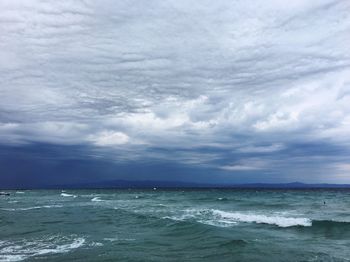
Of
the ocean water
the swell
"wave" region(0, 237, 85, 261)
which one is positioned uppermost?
the swell

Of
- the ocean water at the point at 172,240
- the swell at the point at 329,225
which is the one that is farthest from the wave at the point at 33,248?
the swell at the point at 329,225

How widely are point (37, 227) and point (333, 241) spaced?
76.4ft

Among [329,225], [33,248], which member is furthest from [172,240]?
[329,225]

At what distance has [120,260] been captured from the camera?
1925cm

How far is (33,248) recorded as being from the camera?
73.0 feet

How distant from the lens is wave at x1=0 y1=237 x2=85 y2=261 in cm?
2011

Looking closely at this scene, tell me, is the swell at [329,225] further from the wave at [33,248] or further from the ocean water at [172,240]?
the wave at [33,248]

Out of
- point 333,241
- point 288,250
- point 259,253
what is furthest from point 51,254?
point 333,241

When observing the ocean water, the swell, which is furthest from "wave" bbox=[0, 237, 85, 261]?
the swell

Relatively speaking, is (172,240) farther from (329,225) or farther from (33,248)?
(329,225)

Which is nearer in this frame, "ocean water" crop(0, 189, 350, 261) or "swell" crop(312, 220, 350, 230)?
"ocean water" crop(0, 189, 350, 261)

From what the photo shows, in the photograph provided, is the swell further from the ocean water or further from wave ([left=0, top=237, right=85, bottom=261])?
wave ([left=0, top=237, right=85, bottom=261])

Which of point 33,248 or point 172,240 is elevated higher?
point 172,240

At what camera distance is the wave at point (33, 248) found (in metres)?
20.1
